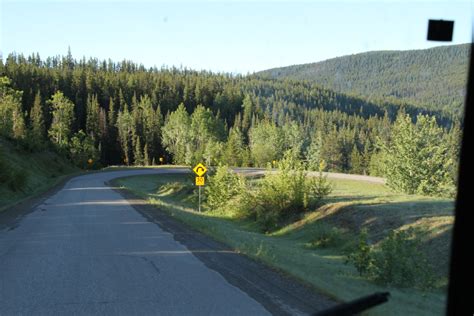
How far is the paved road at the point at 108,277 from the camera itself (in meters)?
7.00

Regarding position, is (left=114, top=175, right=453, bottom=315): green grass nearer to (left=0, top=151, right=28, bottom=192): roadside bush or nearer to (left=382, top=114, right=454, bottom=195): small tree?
(left=0, top=151, right=28, bottom=192): roadside bush

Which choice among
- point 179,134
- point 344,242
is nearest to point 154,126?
point 179,134

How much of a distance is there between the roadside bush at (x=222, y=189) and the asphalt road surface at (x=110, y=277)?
16703 millimetres

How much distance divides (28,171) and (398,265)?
46.6 metres

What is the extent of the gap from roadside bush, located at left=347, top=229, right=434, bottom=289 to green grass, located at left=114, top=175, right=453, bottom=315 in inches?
10.6

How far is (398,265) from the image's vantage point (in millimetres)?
10758

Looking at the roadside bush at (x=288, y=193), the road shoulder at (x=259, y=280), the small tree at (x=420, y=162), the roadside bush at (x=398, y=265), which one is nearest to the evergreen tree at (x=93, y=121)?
the small tree at (x=420, y=162)

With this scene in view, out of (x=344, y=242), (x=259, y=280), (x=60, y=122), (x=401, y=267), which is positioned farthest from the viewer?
(x=60, y=122)

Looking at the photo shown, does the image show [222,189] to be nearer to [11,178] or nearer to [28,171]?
[11,178]

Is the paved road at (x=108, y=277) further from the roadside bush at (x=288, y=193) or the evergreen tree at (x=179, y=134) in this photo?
the evergreen tree at (x=179, y=134)

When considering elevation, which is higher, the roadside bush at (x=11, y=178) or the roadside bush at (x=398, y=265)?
the roadside bush at (x=398, y=265)

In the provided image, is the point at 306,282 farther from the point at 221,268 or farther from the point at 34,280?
the point at 34,280

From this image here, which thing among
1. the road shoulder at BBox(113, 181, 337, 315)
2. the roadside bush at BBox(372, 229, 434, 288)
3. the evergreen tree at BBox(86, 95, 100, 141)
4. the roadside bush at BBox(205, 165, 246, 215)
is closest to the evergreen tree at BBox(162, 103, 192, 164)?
the evergreen tree at BBox(86, 95, 100, 141)

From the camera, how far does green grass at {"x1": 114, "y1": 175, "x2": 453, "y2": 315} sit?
880cm
